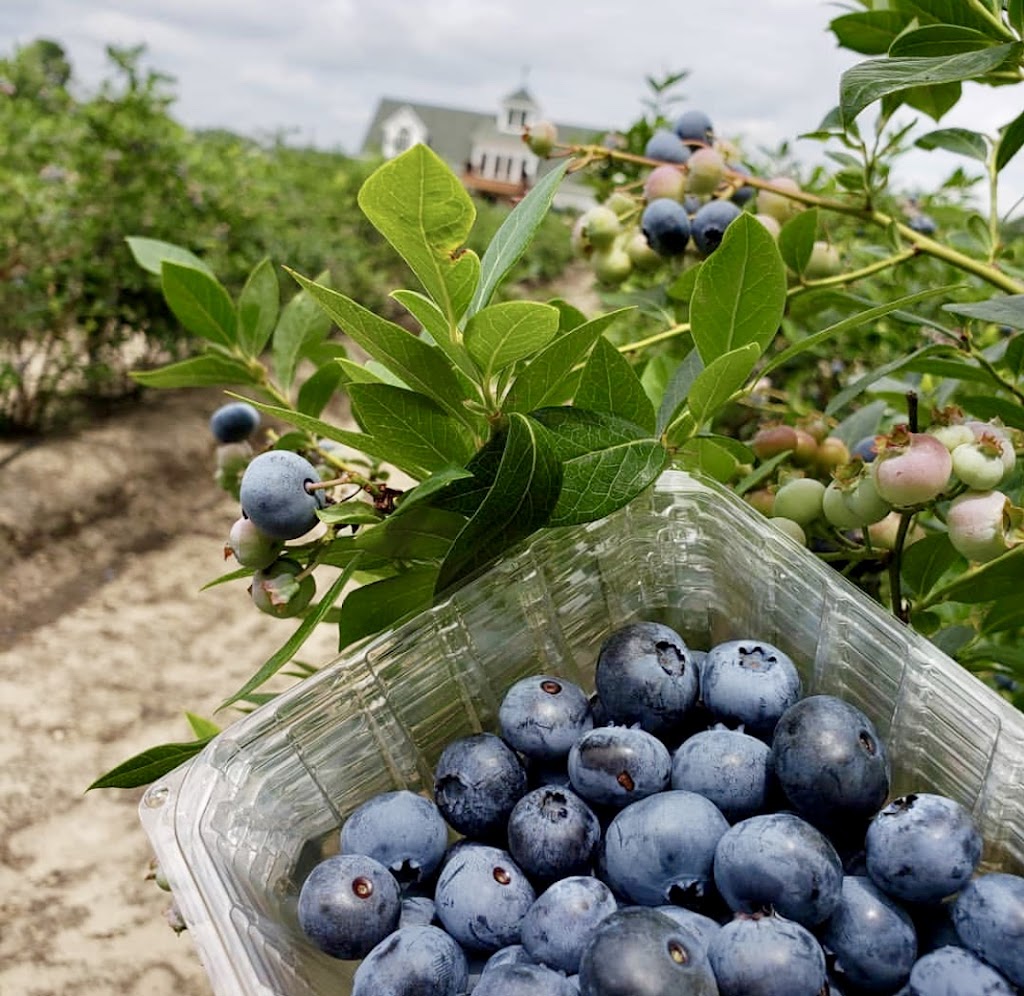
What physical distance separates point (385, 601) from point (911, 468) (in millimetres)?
339

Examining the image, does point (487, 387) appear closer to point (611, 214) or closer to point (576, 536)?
point (576, 536)

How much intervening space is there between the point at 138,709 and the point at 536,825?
286 centimetres

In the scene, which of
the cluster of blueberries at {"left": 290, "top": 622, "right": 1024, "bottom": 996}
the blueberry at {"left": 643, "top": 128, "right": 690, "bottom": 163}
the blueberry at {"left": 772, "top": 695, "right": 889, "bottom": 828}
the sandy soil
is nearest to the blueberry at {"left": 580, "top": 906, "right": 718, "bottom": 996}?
the cluster of blueberries at {"left": 290, "top": 622, "right": 1024, "bottom": 996}

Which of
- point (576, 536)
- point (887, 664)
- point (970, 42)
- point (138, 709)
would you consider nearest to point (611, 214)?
point (970, 42)

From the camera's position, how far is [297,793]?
56 cm

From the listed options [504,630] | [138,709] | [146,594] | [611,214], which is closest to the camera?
[504,630]

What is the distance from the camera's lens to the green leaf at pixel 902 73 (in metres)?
0.58

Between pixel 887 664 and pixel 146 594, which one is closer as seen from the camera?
pixel 887 664

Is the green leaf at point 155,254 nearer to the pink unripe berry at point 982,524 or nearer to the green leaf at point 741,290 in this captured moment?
the green leaf at point 741,290

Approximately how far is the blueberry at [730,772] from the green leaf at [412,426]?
22cm

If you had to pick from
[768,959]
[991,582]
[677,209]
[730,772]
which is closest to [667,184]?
[677,209]

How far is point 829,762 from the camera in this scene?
1.58 feet

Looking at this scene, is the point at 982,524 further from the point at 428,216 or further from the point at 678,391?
the point at 428,216

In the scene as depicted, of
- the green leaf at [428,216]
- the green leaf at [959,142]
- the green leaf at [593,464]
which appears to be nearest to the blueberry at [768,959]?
the green leaf at [593,464]
